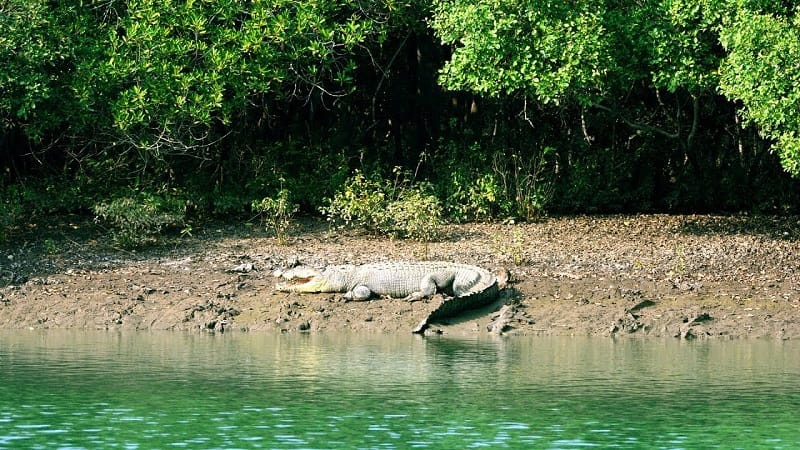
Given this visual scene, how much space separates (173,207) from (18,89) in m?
2.92

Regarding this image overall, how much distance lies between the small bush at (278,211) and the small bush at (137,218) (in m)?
1.23

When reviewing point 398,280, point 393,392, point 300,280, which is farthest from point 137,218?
point 393,392

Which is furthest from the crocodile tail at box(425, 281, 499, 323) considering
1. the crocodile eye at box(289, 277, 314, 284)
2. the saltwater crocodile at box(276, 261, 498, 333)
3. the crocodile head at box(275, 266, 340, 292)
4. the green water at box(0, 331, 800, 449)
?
the crocodile eye at box(289, 277, 314, 284)

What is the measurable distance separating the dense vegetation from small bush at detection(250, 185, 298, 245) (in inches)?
3.3

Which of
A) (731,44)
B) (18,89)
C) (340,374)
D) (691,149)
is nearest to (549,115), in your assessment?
(691,149)

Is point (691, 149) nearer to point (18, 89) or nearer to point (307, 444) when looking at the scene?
point (18, 89)

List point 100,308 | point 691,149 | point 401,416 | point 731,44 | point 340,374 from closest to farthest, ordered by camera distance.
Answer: point 401,416 < point 340,374 < point 100,308 < point 731,44 < point 691,149

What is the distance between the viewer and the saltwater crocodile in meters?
15.6

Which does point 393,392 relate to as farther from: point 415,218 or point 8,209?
point 8,209

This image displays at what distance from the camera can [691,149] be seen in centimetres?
2198

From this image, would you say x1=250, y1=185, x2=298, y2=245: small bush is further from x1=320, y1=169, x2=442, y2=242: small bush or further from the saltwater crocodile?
the saltwater crocodile

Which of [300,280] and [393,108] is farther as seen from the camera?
[393,108]

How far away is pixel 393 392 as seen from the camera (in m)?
10.8

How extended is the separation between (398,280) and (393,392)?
5006mm
